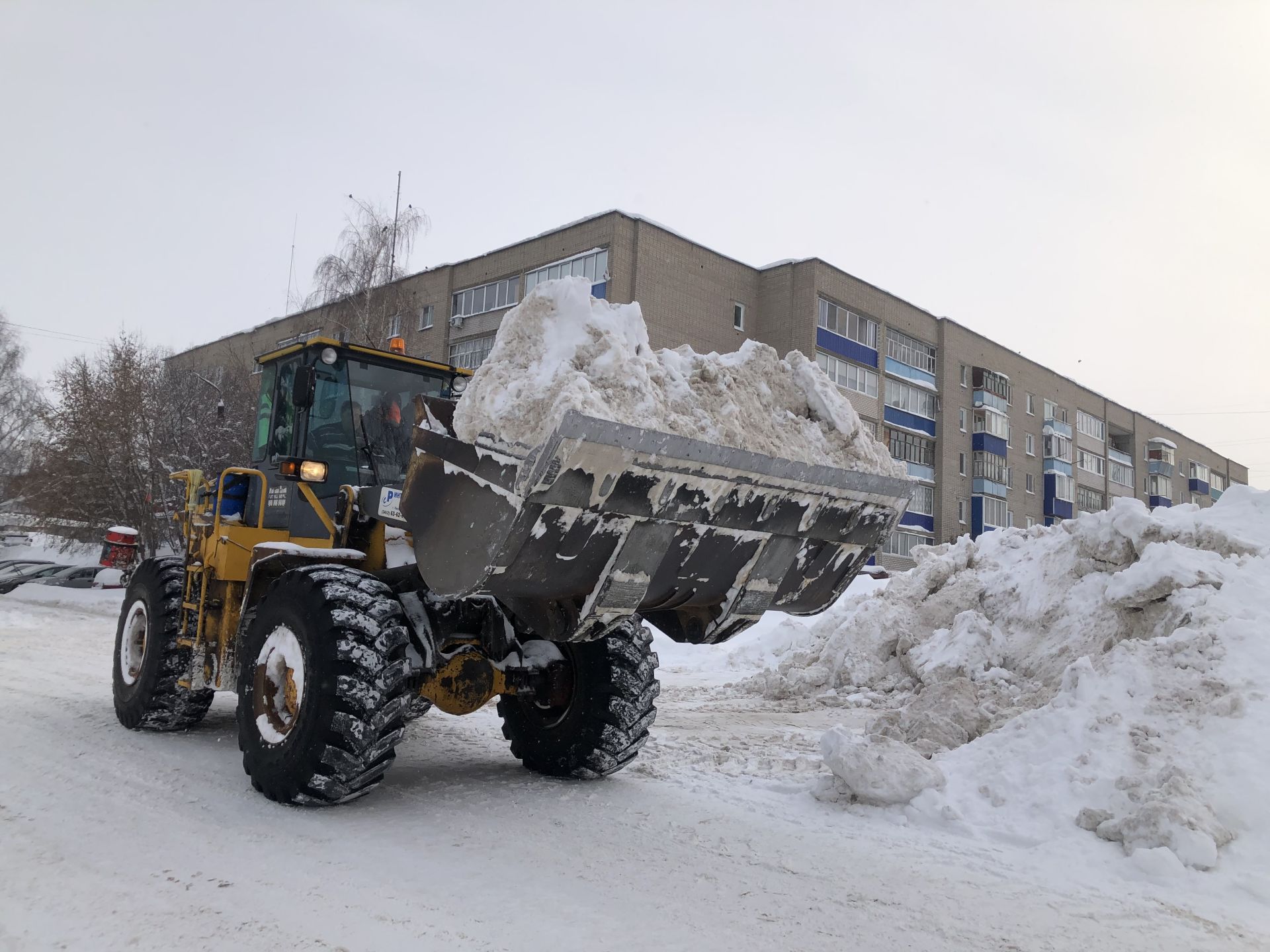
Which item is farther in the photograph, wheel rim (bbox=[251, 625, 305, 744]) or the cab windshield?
the cab windshield

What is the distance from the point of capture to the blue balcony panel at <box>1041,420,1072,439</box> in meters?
55.1

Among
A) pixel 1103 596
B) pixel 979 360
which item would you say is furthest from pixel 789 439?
pixel 979 360

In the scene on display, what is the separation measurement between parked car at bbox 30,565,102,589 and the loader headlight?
67.8ft

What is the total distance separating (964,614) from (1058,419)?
174 feet

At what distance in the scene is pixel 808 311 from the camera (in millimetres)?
37250

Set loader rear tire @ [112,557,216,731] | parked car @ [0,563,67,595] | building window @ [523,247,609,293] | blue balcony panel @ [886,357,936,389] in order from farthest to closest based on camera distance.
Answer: blue balcony panel @ [886,357,936,389], building window @ [523,247,609,293], parked car @ [0,563,67,595], loader rear tire @ [112,557,216,731]

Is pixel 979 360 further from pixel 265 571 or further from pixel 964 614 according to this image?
pixel 265 571

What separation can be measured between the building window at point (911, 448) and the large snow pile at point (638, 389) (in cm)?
3880

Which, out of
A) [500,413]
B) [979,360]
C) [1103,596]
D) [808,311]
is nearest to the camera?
[500,413]

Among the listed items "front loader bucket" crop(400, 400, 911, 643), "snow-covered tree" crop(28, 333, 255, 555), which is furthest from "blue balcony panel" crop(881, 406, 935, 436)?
"front loader bucket" crop(400, 400, 911, 643)

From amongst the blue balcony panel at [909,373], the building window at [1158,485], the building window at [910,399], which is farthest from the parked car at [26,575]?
the building window at [1158,485]

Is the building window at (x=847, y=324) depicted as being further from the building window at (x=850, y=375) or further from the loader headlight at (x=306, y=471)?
the loader headlight at (x=306, y=471)

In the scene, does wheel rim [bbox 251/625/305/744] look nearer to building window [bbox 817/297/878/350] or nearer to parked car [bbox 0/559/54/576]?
parked car [bbox 0/559/54/576]

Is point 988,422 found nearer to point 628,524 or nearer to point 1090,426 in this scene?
point 1090,426
